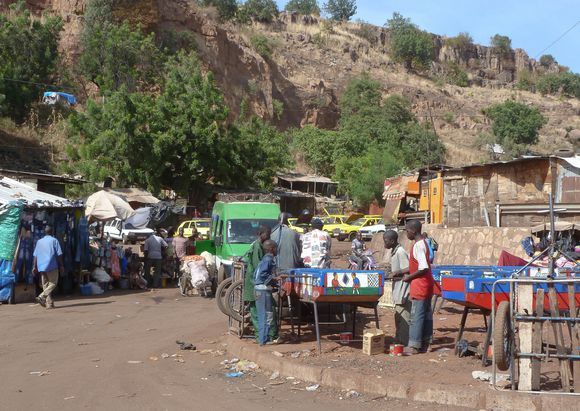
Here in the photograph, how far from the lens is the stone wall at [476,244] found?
20.4m

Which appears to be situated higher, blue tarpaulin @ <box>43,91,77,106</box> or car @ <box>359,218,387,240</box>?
blue tarpaulin @ <box>43,91,77,106</box>

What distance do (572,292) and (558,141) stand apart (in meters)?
78.8

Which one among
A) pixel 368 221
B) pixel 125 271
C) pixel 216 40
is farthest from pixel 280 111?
pixel 125 271

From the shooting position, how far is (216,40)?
205ft

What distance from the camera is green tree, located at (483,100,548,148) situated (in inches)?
2918

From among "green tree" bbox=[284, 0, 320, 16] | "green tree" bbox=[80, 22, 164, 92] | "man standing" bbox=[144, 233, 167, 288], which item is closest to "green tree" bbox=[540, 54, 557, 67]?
"green tree" bbox=[284, 0, 320, 16]

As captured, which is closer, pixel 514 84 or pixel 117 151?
pixel 117 151

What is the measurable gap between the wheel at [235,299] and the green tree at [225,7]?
2707 inches

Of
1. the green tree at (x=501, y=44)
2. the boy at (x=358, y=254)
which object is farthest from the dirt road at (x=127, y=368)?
the green tree at (x=501, y=44)

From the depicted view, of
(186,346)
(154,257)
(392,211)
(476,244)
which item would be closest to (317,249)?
(186,346)

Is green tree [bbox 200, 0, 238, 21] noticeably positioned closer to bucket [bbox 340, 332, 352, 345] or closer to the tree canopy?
the tree canopy

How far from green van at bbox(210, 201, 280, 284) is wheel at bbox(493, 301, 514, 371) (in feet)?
32.2

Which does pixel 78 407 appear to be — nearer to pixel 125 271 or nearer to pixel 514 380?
pixel 514 380

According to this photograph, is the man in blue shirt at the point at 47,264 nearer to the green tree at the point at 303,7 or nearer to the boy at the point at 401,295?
the boy at the point at 401,295
